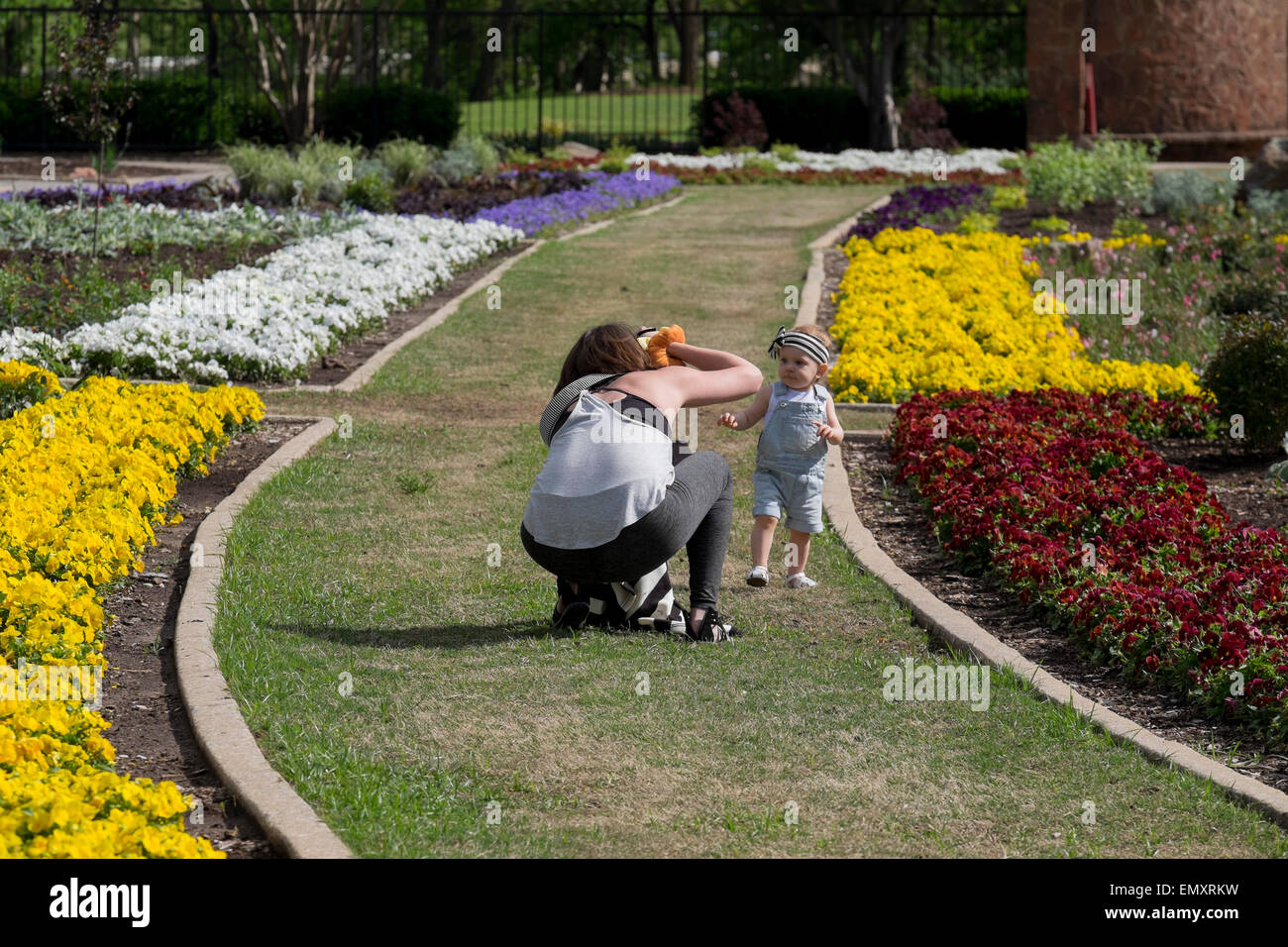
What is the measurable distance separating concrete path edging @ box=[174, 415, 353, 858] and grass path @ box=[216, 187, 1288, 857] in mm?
66

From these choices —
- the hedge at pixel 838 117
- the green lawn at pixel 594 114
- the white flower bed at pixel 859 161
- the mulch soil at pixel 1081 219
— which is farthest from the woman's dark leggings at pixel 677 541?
the green lawn at pixel 594 114

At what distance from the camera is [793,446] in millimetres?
6008

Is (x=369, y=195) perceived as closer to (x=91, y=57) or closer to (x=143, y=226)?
(x=143, y=226)

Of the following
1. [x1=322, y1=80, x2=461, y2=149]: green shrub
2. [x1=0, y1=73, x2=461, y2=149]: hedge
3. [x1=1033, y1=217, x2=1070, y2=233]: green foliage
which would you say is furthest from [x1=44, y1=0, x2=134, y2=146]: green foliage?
[x1=0, y1=73, x2=461, y2=149]: hedge

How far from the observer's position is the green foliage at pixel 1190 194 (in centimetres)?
1547

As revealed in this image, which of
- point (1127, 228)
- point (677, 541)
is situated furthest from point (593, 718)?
point (1127, 228)

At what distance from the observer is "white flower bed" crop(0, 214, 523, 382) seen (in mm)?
9328

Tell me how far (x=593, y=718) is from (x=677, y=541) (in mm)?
768

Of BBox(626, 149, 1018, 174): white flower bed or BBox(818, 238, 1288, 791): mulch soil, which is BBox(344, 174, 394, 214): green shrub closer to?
BBox(626, 149, 1018, 174): white flower bed

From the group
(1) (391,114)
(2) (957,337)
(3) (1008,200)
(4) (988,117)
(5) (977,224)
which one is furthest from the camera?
(4) (988,117)

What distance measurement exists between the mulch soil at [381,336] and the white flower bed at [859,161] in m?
9.18

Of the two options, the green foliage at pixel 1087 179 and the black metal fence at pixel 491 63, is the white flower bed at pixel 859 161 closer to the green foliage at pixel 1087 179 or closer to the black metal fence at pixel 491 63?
the black metal fence at pixel 491 63

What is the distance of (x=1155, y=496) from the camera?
→ 6.84m
